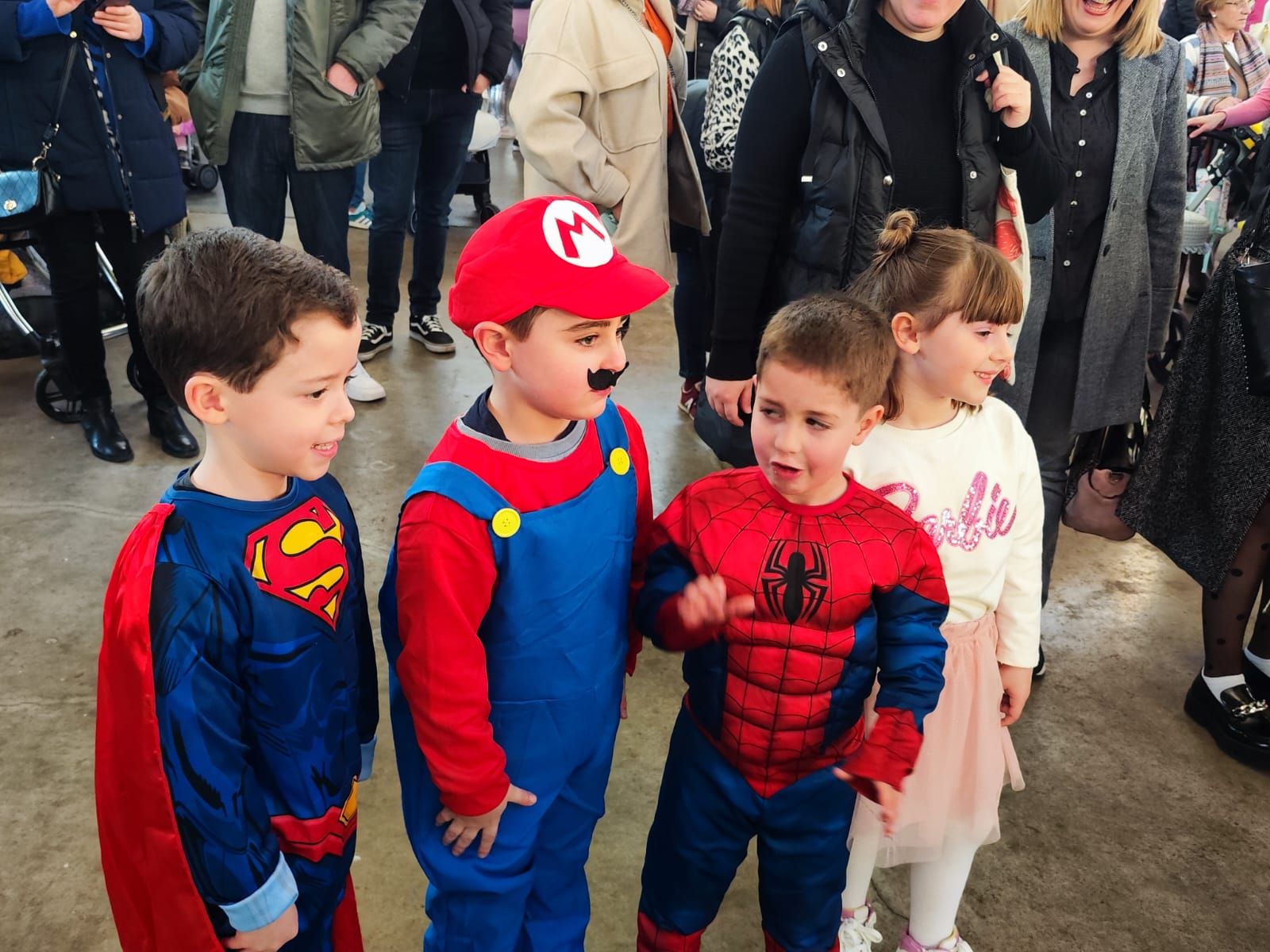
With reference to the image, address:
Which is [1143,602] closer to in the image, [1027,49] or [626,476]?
[1027,49]

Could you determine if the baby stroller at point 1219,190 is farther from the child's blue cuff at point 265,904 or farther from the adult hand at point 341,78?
the child's blue cuff at point 265,904

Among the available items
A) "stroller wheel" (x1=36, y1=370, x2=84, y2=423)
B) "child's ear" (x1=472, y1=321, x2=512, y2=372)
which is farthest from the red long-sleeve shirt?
"stroller wheel" (x1=36, y1=370, x2=84, y2=423)

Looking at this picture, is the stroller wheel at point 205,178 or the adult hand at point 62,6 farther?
the stroller wheel at point 205,178

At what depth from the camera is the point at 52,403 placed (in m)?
3.82

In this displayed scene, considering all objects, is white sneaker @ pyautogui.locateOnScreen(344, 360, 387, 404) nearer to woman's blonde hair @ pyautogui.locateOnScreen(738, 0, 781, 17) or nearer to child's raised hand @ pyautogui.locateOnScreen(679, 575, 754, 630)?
woman's blonde hair @ pyautogui.locateOnScreen(738, 0, 781, 17)

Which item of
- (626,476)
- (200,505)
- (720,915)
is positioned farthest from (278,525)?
(720,915)

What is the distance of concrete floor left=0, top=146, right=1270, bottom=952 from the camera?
2018 mm

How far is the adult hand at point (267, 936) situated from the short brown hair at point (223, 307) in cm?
62

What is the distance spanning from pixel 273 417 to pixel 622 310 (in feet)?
1.41

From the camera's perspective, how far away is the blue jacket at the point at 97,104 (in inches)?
115

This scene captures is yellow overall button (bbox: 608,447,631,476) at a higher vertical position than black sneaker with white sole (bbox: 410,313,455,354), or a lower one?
higher

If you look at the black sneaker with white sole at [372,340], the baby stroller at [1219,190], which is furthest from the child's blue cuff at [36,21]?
the baby stroller at [1219,190]

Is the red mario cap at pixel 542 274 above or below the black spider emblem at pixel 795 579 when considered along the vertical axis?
above

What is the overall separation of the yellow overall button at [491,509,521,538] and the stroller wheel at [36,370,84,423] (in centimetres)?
295
